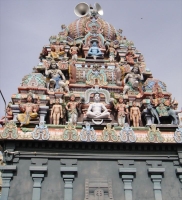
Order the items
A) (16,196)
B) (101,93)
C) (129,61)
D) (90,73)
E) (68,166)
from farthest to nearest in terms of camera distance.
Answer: (129,61)
(90,73)
(101,93)
(68,166)
(16,196)

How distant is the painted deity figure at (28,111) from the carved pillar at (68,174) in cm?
298

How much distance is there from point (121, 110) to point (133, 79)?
11.2ft

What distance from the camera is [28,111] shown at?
15141 millimetres

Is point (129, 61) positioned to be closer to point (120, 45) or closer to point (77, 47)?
point (120, 45)

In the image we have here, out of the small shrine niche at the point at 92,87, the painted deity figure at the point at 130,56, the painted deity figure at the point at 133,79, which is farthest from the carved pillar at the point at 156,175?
the painted deity figure at the point at 130,56

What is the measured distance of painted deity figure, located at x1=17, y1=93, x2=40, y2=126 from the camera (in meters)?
14.3

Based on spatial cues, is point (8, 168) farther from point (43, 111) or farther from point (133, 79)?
point (133, 79)

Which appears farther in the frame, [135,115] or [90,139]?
[135,115]

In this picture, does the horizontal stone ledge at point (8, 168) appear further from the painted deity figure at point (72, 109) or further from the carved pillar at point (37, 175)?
the painted deity figure at point (72, 109)

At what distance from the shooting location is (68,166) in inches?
514

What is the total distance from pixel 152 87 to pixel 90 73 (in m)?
4.18

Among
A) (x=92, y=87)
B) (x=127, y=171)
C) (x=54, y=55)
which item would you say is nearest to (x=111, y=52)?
(x=54, y=55)

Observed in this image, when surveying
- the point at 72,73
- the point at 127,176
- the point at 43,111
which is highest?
the point at 72,73

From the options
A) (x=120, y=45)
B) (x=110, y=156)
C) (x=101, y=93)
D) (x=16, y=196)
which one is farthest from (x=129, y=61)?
(x=16, y=196)
